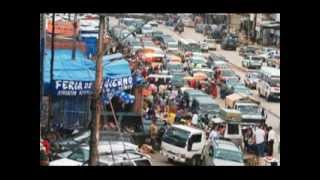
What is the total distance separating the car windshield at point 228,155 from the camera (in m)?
3.93

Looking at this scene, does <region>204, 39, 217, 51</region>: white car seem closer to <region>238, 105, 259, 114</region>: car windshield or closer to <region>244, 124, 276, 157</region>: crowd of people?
<region>238, 105, 259, 114</region>: car windshield

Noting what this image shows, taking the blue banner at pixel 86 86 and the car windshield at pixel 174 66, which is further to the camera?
the car windshield at pixel 174 66

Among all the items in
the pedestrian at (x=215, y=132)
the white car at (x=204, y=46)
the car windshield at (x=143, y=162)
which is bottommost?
the car windshield at (x=143, y=162)

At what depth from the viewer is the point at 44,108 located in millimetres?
3900

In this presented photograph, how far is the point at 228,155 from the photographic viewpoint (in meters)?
3.95

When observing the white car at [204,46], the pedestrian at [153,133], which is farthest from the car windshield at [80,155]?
the white car at [204,46]

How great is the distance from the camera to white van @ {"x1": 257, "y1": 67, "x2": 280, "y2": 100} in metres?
3.92

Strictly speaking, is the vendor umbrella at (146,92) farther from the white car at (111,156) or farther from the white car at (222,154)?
the white car at (222,154)

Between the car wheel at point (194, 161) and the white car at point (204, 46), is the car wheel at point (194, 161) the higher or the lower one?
the lower one

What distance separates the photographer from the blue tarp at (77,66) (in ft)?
12.7

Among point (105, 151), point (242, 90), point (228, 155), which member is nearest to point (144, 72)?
point (105, 151)

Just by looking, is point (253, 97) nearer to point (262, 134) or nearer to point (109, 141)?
point (262, 134)
